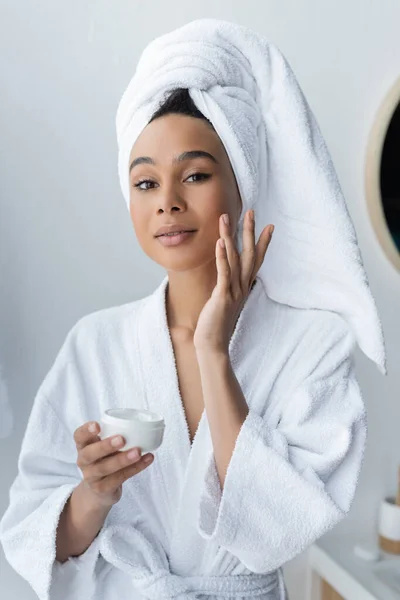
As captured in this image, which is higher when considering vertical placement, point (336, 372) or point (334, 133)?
point (334, 133)

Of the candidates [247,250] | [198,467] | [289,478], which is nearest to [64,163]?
[247,250]

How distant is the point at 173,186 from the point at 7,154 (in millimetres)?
543

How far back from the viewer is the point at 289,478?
3.29ft

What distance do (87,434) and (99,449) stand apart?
0.04 meters

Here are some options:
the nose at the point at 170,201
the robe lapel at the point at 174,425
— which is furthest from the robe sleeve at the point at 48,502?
the nose at the point at 170,201

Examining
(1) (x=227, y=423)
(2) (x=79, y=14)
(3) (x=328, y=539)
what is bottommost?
(3) (x=328, y=539)

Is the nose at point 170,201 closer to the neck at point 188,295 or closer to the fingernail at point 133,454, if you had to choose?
the neck at point 188,295

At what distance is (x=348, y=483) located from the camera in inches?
42.3

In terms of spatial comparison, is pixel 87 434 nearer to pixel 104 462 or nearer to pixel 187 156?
pixel 104 462

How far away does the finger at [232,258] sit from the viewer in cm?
103

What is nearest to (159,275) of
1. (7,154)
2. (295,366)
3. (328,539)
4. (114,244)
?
(114,244)

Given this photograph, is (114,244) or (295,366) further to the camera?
(114,244)

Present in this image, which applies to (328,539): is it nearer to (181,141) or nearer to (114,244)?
(114,244)

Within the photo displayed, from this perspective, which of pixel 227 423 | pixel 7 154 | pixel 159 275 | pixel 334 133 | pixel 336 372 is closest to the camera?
pixel 227 423
